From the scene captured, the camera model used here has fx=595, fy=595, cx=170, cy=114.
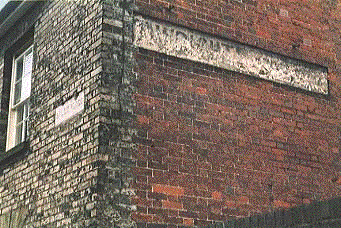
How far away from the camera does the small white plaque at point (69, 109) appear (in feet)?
25.9

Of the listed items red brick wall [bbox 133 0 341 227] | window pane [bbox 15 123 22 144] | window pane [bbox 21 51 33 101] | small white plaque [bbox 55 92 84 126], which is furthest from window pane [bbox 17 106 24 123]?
red brick wall [bbox 133 0 341 227]

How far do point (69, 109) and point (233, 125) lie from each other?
7.70ft

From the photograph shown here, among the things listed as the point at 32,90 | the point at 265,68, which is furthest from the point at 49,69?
the point at 265,68

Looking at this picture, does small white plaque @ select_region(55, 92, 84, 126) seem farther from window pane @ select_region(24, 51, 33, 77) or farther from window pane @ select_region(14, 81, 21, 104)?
window pane @ select_region(14, 81, 21, 104)

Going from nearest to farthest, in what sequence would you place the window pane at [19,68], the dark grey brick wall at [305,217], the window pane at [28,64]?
the dark grey brick wall at [305,217], the window pane at [28,64], the window pane at [19,68]

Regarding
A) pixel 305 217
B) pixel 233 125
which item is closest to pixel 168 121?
pixel 233 125

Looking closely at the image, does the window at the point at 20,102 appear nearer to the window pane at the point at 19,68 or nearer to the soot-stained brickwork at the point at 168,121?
the window pane at the point at 19,68

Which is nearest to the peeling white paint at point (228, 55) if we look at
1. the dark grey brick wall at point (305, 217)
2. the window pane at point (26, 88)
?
the window pane at point (26, 88)

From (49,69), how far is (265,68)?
10.7 ft

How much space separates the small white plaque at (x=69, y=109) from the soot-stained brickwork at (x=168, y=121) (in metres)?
0.02

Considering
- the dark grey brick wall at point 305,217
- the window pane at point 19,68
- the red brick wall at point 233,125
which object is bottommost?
the dark grey brick wall at point 305,217

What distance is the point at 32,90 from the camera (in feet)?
30.1

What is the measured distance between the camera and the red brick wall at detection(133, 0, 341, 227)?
7.82m

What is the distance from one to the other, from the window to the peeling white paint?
8.54 ft
